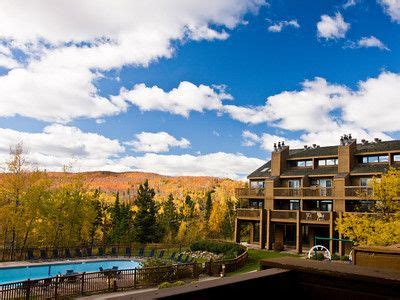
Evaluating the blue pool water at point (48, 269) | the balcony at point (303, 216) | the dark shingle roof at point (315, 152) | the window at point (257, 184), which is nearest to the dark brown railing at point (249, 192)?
the window at point (257, 184)

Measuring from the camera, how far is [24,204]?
33812 millimetres

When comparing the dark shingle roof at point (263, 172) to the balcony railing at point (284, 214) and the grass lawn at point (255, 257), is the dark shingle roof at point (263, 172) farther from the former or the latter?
the grass lawn at point (255, 257)

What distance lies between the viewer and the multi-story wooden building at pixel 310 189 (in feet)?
112

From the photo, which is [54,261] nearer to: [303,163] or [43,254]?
[43,254]

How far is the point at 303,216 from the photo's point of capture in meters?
35.3

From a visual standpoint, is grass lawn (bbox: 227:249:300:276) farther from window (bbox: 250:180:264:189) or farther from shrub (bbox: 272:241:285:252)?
window (bbox: 250:180:264:189)

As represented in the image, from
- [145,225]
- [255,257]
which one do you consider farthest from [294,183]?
[145,225]

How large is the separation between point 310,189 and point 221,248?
421 inches

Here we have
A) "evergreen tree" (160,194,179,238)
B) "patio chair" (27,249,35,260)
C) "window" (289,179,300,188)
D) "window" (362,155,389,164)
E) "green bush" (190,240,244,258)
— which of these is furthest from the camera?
"evergreen tree" (160,194,179,238)

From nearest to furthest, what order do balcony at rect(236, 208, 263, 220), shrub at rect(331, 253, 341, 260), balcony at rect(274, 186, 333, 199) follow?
shrub at rect(331, 253, 341, 260)
balcony at rect(274, 186, 333, 199)
balcony at rect(236, 208, 263, 220)

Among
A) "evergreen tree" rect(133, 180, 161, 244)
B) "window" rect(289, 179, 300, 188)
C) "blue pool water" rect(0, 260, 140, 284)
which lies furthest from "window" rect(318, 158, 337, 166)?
"evergreen tree" rect(133, 180, 161, 244)

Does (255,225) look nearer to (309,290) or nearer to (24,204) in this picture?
(24,204)

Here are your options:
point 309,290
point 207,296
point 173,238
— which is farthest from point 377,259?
point 173,238

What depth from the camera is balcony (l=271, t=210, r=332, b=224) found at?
33656mm
